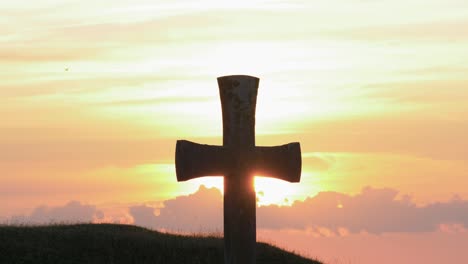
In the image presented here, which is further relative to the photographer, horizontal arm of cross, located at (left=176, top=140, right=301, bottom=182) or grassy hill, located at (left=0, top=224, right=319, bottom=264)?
grassy hill, located at (left=0, top=224, right=319, bottom=264)

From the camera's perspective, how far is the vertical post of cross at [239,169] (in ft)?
55.6

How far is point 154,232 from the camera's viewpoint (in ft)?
120

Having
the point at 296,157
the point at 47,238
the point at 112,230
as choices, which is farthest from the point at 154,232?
the point at 296,157

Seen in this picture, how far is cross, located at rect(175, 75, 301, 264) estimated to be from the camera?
1695 cm

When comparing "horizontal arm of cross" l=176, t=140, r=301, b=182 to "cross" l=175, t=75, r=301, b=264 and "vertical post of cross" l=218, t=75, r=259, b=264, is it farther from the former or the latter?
"vertical post of cross" l=218, t=75, r=259, b=264

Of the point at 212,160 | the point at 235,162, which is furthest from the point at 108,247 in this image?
the point at 235,162

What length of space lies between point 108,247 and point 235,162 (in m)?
16.3

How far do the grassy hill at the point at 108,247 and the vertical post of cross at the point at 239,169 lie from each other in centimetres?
1480

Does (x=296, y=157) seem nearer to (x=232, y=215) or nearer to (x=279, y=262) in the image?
(x=232, y=215)

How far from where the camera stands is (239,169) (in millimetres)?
17281

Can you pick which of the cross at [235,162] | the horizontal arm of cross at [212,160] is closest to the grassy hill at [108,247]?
the horizontal arm of cross at [212,160]

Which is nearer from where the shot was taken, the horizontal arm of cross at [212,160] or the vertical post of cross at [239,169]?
the vertical post of cross at [239,169]

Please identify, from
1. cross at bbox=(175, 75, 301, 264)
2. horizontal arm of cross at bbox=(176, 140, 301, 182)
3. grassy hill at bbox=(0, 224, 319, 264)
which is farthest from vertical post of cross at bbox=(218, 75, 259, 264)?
grassy hill at bbox=(0, 224, 319, 264)

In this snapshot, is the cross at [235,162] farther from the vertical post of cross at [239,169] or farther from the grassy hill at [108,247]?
the grassy hill at [108,247]
